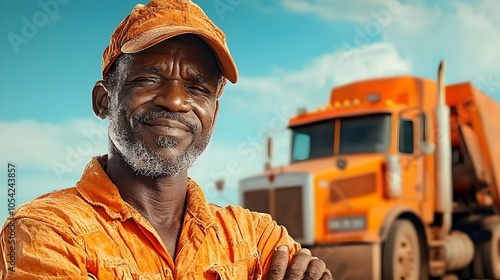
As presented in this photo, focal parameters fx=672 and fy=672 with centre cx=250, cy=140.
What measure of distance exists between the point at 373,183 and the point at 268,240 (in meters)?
5.25

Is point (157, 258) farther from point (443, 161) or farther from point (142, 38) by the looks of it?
point (443, 161)

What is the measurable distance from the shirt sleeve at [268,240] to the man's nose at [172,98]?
0.40 metres

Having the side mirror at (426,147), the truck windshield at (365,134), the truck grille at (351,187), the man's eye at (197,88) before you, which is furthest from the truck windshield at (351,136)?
the man's eye at (197,88)

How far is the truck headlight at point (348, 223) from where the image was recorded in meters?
6.74

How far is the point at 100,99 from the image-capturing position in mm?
1919

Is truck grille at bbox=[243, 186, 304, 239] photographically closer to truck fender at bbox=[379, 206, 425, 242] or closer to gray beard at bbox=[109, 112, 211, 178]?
truck fender at bbox=[379, 206, 425, 242]

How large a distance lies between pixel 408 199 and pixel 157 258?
599 cm

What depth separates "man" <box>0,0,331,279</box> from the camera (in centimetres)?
161

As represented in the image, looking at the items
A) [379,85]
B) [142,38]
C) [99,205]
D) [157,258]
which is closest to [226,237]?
[157,258]

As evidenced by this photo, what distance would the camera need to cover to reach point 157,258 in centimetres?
162

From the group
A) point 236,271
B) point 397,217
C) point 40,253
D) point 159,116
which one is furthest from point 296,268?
point 397,217

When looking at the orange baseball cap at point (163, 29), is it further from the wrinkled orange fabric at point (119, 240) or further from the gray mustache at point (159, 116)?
the wrinkled orange fabric at point (119, 240)

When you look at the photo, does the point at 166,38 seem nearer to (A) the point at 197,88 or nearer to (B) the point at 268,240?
(A) the point at 197,88

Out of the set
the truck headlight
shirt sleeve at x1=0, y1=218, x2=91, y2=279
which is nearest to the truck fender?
the truck headlight
